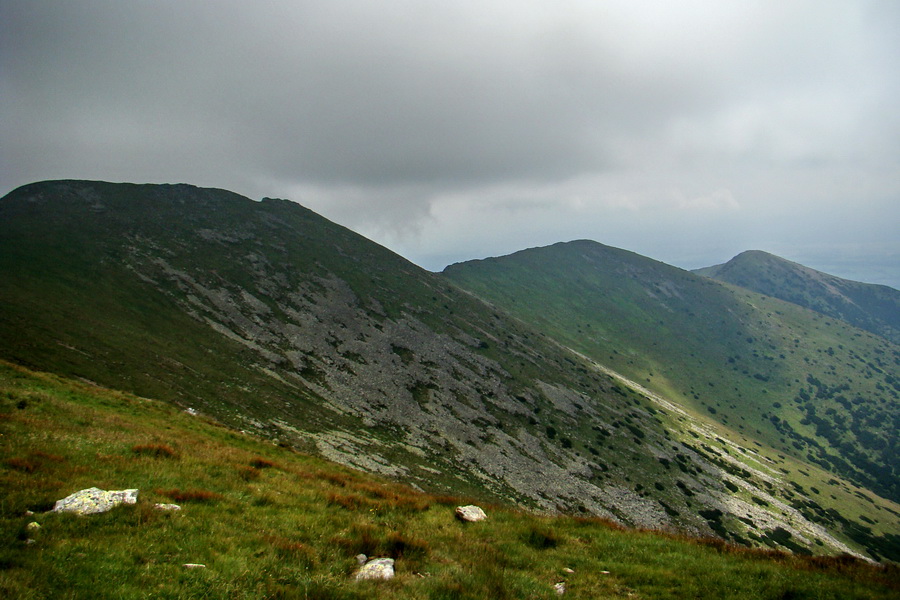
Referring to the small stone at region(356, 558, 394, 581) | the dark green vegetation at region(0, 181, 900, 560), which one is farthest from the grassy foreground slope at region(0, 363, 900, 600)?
the dark green vegetation at region(0, 181, 900, 560)

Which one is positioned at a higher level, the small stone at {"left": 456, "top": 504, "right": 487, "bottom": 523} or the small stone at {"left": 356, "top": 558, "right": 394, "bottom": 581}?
the small stone at {"left": 356, "top": 558, "right": 394, "bottom": 581}

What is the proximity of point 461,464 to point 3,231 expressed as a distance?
10430 centimetres

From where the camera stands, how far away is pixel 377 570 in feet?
32.8

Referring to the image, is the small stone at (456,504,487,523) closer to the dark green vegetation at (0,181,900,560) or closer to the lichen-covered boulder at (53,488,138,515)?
the dark green vegetation at (0,181,900,560)

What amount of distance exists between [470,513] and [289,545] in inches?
299

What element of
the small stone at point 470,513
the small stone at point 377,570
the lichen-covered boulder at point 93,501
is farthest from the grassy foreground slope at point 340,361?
the small stone at point 377,570

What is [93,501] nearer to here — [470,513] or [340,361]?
[470,513]

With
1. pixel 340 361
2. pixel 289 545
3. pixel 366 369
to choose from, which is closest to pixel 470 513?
pixel 289 545

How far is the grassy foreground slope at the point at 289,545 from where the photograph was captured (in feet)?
26.8

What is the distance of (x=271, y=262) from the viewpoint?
116438 millimetres

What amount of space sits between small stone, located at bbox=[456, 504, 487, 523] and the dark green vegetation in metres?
8.78

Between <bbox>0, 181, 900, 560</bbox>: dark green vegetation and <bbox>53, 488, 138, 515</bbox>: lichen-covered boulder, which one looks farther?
<bbox>0, 181, 900, 560</bbox>: dark green vegetation

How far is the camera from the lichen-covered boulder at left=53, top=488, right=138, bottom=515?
10000 mm

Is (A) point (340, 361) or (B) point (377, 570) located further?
(A) point (340, 361)
